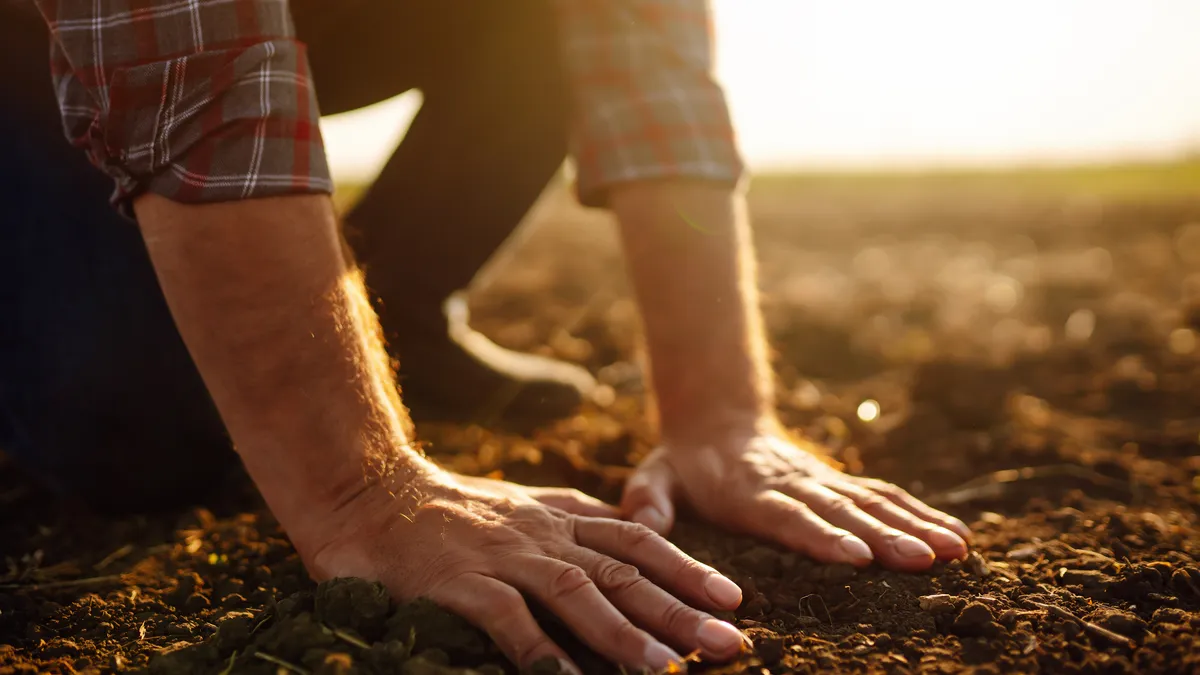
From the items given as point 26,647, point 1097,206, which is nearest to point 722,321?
point 26,647

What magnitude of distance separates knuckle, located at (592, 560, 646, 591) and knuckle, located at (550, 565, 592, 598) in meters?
0.03

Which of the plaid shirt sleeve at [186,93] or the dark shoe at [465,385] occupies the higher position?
the plaid shirt sleeve at [186,93]

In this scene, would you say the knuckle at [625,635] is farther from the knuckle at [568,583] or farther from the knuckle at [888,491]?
the knuckle at [888,491]

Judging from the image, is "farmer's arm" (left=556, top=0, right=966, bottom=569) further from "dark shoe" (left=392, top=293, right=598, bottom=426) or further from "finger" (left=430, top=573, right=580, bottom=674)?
"dark shoe" (left=392, top=293, right=598, bottom=426)

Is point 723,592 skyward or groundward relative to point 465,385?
skyward

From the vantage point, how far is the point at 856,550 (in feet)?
4.57

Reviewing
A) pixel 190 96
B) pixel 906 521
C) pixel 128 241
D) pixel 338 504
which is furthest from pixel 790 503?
pixel 128 241

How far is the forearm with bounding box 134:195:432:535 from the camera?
122 cm

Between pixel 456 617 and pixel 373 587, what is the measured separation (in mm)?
123

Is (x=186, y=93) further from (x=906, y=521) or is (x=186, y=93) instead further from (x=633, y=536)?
(x=906, y=521)

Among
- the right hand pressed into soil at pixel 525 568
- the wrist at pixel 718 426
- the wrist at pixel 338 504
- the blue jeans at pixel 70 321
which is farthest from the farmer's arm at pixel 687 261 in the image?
the blue jeans at pixel 70 321

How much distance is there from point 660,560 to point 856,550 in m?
0.34

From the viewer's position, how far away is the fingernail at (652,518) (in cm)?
149

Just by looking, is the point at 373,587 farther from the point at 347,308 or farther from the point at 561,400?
the point at 561,400
